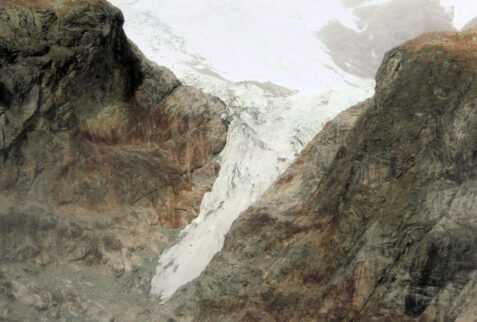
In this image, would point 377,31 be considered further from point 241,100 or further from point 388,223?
point 388,223

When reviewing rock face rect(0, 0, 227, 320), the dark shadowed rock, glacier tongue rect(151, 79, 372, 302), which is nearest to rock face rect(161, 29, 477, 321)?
glacier tongue rect(151, 79, 372, 302)

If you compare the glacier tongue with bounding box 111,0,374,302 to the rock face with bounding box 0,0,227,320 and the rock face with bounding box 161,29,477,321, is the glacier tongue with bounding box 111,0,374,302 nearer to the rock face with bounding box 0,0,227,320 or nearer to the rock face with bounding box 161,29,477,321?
the rock face with bounding box 0,0,227,320

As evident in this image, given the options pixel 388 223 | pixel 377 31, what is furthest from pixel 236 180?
pixel 377 31

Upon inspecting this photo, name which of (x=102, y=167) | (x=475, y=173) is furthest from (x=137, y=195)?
(x=475, y=173)

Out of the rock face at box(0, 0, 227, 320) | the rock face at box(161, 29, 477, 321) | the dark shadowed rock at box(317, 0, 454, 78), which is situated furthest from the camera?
the dark shadowed rock at box(317, 0, 454, 78)

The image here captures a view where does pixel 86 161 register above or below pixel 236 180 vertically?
below
